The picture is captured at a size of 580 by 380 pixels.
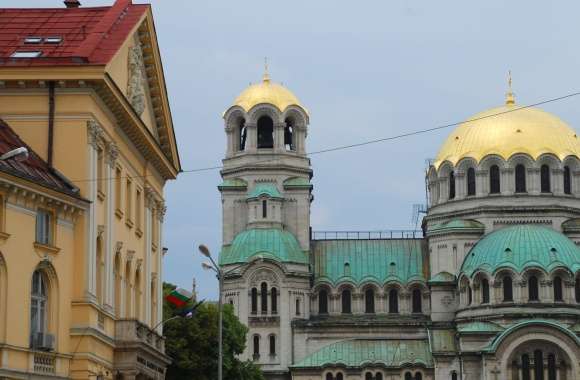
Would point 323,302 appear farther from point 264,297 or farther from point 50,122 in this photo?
point 50,122

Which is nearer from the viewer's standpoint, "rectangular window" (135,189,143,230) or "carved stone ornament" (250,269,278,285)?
"rectangular window" (135,189,143,230)

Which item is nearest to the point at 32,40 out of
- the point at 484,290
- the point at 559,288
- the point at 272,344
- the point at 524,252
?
the point at 524,252

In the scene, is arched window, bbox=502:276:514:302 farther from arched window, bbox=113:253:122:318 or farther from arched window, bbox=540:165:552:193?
arched window, bbox=113:253:122:318

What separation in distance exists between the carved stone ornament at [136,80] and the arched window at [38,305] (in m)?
9.20

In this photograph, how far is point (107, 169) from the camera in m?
46.0

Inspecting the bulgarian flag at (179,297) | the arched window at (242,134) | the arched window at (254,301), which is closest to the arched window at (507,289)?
the arched window at (254,301)

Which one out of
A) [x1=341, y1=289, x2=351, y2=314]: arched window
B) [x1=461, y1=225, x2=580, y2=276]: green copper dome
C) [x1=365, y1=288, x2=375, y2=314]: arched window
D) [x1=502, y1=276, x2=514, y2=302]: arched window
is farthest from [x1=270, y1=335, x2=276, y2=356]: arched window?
[x1=502, y1=276, x2=514, y2=302]: arched window

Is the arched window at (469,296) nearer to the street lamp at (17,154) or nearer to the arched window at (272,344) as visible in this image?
the arched window at (272,344)

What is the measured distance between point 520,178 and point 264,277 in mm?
22187

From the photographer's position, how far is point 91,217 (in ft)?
143

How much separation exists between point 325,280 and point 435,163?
13589mm

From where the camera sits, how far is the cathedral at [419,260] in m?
116

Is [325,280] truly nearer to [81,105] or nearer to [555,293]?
[555,293]

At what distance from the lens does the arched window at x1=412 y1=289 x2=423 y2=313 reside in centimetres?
12519
